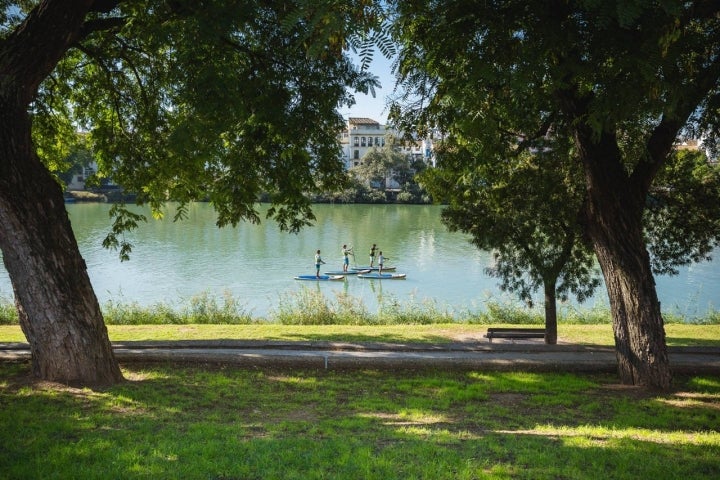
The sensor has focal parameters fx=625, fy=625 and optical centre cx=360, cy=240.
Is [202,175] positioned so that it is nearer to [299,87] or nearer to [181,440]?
[299,87]

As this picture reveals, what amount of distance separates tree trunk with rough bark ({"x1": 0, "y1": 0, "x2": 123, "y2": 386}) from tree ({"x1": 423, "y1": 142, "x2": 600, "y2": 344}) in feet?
16.8

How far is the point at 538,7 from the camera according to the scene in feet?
14.8

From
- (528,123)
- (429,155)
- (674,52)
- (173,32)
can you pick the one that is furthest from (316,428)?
(429,155)

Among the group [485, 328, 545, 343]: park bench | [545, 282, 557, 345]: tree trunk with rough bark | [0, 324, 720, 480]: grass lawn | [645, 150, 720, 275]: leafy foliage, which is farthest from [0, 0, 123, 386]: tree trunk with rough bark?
[645, 150, 720, 275]: leafy foliage

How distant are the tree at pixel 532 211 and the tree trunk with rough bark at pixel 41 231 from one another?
513cm

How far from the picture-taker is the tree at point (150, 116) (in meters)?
6.18

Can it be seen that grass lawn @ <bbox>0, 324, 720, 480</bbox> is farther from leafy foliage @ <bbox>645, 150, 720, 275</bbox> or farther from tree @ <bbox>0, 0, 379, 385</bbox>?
leafy foliage @ <bbox>645, 150, 720, 275</bbox>

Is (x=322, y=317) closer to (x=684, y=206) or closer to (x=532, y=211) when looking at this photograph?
(x=532, y=211)

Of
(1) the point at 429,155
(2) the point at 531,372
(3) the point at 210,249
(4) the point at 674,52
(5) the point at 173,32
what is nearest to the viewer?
(4) the point at 674,52

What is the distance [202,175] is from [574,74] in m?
7.61

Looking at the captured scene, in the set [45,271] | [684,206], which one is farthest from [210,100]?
[684,206]

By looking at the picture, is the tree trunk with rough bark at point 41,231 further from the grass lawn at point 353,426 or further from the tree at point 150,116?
the grass lawn at point 353,426

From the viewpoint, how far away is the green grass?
4.26 metres

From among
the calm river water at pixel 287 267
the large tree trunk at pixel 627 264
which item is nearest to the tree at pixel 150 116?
the large tree trunk at pixel 627 264
